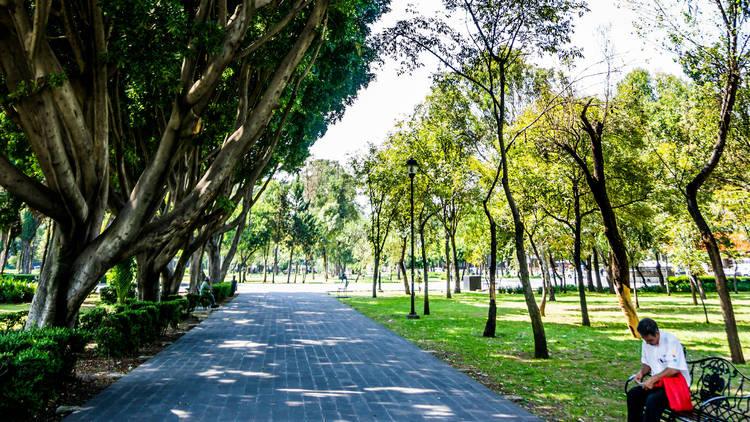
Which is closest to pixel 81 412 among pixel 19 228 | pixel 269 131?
pixel 269 131

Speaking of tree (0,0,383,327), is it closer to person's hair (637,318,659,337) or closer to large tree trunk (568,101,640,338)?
person's hair (637,318,659,337)

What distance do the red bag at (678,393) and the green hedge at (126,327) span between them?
875cm

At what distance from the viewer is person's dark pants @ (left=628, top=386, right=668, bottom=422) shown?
13.0 ft

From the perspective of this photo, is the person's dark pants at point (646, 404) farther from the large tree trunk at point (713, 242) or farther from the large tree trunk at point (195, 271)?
the large tree trunk at point (195, 271)

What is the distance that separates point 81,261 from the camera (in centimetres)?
659

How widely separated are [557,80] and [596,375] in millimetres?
8553

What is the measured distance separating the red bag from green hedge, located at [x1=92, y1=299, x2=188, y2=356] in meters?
8.75

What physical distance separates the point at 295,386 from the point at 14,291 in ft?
72.6

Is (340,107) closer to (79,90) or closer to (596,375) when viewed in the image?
A: (79,90)

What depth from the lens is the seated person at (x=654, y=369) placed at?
396 centimetres

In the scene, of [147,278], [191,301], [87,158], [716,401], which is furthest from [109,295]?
[716,401]

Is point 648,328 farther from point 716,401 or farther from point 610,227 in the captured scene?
point 610,227

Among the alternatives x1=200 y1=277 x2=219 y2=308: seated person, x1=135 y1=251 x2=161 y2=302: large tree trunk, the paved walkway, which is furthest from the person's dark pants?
x1=200 y1=277 x2=219 y2=308: seated person

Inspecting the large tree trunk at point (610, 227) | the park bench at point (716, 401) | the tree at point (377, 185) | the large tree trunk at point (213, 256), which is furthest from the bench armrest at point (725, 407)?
the large tree trunk at point (213, 256)
